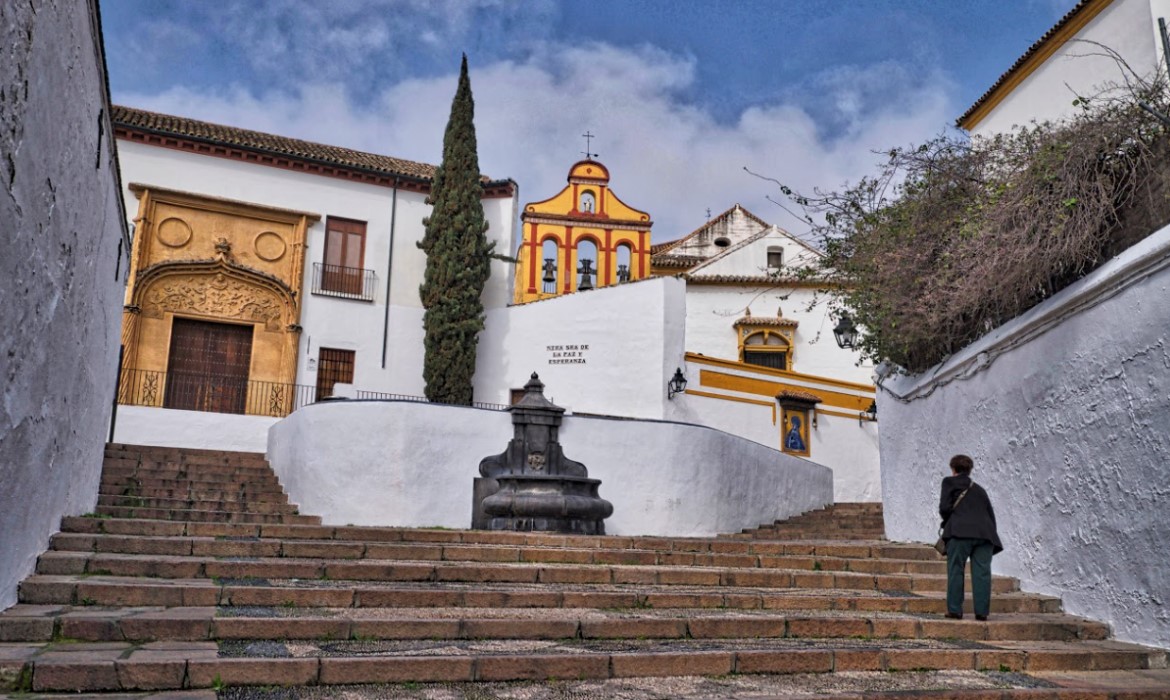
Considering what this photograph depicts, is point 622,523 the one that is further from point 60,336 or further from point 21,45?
point 21,45

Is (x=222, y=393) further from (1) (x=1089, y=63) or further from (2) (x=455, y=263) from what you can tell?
(1) (x=1089, y=63)

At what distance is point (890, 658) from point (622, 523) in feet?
26.9

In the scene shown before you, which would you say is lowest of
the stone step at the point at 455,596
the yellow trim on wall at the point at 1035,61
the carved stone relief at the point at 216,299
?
the stone step at the point at 455,596

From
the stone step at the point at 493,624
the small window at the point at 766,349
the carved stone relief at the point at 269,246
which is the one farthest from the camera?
the small window at the point at 766,349

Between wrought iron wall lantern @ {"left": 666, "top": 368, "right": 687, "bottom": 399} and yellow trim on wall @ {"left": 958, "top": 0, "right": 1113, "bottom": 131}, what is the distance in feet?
22.6

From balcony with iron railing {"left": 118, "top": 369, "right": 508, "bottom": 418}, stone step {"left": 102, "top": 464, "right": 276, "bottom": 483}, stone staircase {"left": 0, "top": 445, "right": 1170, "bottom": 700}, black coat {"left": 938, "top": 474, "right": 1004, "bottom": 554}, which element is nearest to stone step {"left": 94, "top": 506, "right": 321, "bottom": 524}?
stone staircase {"left": 0, "top": 445, "right": 1170, "bottom": 700}

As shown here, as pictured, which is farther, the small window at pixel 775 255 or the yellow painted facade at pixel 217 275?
the small window at pixel 775 255

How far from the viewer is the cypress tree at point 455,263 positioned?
19.9m

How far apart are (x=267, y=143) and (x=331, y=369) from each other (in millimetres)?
5592

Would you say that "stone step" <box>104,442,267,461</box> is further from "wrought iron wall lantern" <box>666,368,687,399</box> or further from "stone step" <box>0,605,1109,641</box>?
"stone step" <box>0,605,1109,641</box>

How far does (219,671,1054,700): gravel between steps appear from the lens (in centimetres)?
392

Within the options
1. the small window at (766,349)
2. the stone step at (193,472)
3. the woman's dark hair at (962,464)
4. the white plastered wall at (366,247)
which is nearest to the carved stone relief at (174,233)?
the white plastered wall at (366,247)

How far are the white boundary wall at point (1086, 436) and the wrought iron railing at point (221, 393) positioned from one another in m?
14.5

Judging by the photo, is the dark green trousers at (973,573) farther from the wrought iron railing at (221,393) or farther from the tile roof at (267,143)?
the tile roof at (267,143)
